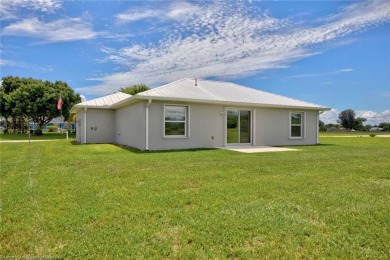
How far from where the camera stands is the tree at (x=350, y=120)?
8225 cm

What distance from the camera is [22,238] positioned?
124 inches

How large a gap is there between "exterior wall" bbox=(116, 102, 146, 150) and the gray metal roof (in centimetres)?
121

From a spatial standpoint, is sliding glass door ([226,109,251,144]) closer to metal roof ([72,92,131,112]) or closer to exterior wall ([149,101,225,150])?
exterior wall ([149,101,225,150])

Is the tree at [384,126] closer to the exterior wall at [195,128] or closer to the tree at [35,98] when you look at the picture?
the exterior wall at [195,128]

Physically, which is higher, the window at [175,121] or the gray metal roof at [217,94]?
the gray metal roof at [217,94]

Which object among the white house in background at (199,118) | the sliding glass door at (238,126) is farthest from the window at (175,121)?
the sliding glass door at (238,126)

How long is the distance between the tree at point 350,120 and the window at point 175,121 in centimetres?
8337

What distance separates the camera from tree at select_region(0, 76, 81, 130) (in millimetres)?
29078

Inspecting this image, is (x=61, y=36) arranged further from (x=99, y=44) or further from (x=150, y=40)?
(x=150, y=40)

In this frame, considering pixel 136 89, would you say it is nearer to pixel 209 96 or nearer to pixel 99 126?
pixel 99 126

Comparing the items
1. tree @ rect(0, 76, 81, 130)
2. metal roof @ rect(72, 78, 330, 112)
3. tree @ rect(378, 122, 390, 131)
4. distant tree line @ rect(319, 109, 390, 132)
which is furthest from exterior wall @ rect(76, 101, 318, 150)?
distant tree line @ rect(319, 109, 390, 132)

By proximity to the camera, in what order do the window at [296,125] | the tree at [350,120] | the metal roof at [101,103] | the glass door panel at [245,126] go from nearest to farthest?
the glass door panel at [245,126]
the window at [296,125]
the metal roof at [101,103]
the tree at [350,120]

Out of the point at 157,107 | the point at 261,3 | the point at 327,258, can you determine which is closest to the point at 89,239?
the point at 327,258

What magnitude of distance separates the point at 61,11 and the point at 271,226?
37.7 feet
